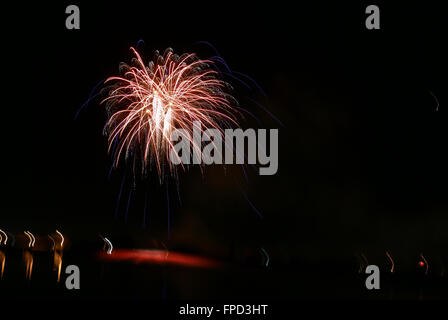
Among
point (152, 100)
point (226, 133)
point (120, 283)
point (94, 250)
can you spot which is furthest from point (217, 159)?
point (94, 250)

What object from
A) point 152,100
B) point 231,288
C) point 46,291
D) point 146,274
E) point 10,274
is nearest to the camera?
point 46,291

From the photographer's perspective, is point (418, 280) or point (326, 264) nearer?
point (418, 280)

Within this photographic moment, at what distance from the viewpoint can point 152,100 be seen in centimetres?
1625

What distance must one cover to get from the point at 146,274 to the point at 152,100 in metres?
7.03

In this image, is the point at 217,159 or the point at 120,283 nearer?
the point at 120,283

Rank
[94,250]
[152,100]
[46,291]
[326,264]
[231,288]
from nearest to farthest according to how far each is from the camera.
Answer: [46,291]
[231,288]
[152,100]
[326,264]
[94,250]

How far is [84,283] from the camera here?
1250 cm

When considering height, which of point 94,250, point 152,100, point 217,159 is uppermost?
point 152,100

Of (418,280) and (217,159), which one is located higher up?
(217,159)

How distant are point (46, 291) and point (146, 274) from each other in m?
4.19
